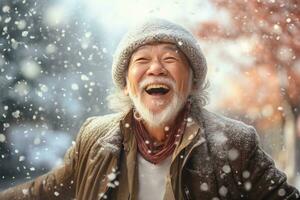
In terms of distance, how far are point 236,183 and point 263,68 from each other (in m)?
1.25

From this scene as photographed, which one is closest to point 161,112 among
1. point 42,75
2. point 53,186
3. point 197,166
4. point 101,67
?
point 197,166

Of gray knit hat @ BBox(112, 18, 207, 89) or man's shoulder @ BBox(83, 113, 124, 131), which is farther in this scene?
man's shoulder @ BBox(83, 113, 124, 131)

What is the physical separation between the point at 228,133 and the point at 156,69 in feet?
1.14

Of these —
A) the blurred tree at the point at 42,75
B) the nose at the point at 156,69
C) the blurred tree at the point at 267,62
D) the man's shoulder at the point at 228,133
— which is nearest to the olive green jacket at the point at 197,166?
the man's shoulder at the point at 228,133

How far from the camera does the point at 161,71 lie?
64.6 inches

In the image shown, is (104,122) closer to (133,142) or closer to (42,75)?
(133,142)

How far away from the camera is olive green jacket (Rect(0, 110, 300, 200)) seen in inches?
64.2

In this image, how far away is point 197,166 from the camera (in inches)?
64.7

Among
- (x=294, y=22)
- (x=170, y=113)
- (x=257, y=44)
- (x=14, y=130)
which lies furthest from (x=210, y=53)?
(x=14, y=130)

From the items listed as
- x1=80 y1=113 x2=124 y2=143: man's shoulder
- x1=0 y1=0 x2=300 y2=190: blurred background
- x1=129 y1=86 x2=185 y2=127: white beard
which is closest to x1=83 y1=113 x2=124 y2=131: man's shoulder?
x1=80 y1=113 x2=124 y2=143: man's shoulder

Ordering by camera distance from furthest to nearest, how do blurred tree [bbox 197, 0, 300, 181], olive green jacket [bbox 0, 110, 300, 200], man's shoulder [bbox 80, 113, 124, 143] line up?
1. blurred tree [bbox 197, 0, 300, 181]
2. man's shoulder [bbox 80, 113, 124, 143]
3. olive green jacket [bbox 0, 110, 300, 200]

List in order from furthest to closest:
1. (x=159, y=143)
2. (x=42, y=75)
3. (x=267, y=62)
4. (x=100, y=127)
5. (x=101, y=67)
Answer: (x=42, y=75) → (x=101, y=67) → (x=267, y=62) → (x=100, y=127) → (x=159, y=143)

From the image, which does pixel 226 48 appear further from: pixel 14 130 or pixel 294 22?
pixel 14 130

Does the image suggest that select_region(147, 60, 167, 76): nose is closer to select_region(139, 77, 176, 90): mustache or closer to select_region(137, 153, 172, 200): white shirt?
select_region(139, 77, 176, 90): mustache
